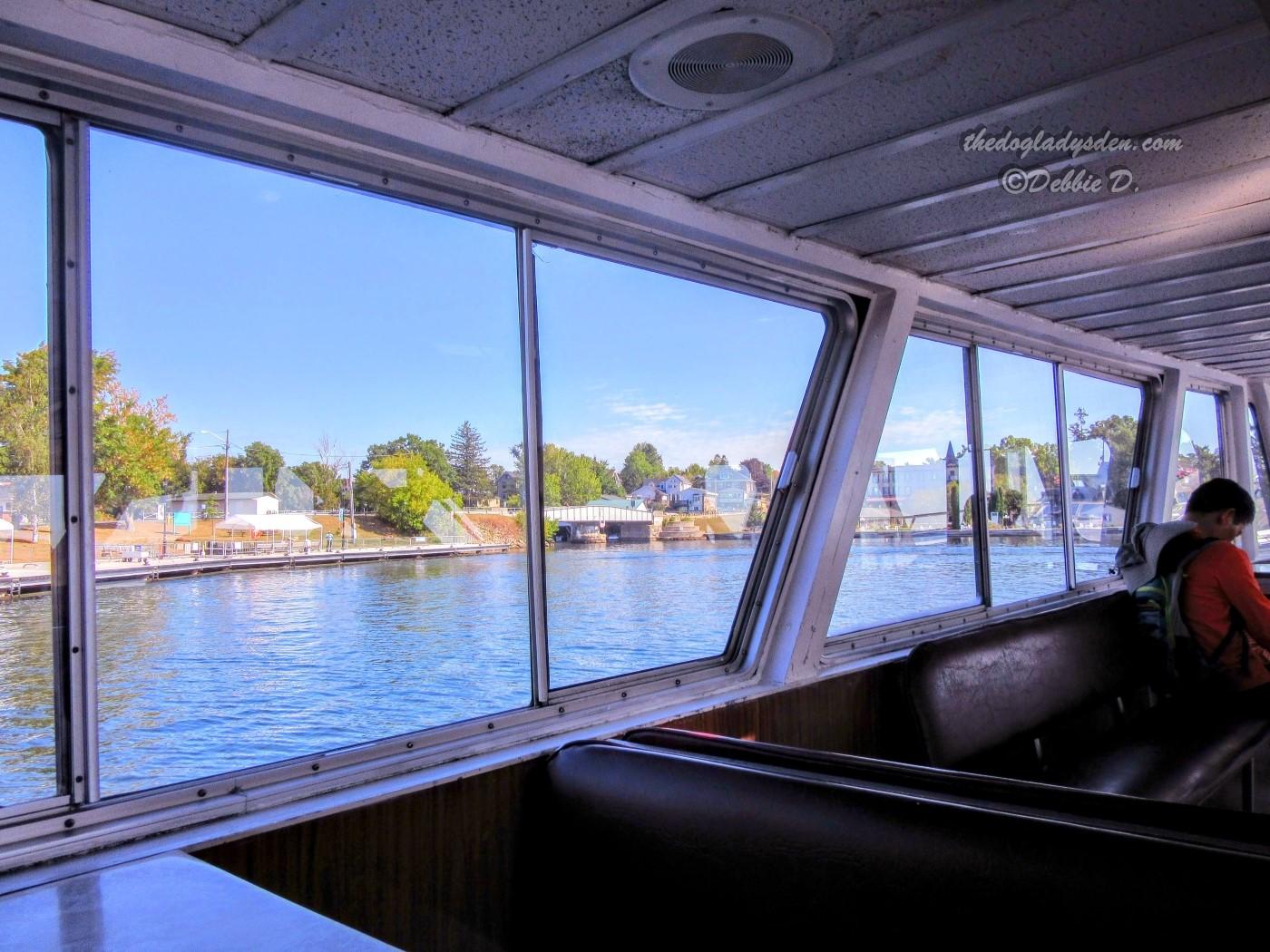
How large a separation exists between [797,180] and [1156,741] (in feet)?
8.87

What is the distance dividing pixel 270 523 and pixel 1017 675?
287cm

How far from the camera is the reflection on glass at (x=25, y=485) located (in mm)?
1793

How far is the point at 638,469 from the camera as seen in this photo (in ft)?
11.2

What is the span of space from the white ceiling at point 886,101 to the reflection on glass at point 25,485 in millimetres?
455

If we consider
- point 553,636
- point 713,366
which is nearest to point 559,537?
point 553,636

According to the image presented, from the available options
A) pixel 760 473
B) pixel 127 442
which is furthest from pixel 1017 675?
pixel 127 442

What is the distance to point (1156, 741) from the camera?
3.67m

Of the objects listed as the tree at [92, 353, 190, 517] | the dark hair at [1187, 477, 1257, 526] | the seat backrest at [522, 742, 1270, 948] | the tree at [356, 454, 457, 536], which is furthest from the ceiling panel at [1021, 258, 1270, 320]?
the tree at [92, 353, 190, 517]

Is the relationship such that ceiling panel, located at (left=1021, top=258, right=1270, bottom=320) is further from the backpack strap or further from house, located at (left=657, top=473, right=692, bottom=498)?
house, located at (left=657, top=473, right=692, bottom=498)

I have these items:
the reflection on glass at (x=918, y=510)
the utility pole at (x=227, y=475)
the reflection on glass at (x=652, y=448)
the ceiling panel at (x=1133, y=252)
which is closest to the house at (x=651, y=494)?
the reflection on glass at (x=652, y=448)

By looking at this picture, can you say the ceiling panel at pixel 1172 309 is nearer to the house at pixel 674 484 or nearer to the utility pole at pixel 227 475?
the house at pixel 674 484

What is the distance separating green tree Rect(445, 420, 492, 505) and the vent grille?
1.17 metres

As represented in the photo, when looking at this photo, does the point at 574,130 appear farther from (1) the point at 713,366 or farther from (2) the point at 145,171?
(1) the point at 713,366

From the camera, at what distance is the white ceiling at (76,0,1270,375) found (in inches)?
74.2
